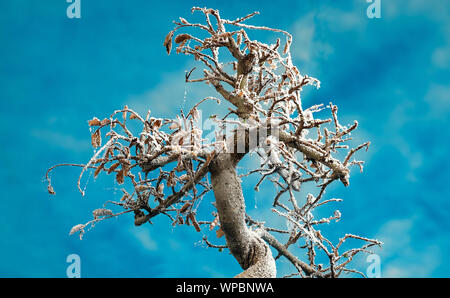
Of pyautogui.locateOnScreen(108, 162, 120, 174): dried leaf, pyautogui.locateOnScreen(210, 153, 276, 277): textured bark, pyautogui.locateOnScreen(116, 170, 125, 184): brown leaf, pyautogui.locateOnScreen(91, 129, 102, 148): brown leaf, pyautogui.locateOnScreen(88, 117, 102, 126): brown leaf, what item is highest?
pyautogui.locateOnScreen(88, 117, 102, 126): brown leaf

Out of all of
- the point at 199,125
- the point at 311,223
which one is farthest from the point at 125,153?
the point at 311,223

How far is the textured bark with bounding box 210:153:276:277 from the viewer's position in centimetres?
200

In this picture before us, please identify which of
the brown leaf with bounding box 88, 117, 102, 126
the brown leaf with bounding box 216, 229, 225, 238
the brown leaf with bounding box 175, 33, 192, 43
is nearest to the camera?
the brown leaf with bounding box 88, 117, 102, 126

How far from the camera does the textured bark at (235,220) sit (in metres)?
2.00

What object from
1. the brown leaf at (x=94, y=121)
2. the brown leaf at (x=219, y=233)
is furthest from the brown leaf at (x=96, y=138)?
the brown leaf at (x=219, y=233)

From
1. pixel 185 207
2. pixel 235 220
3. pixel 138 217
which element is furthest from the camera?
pixel 138 217

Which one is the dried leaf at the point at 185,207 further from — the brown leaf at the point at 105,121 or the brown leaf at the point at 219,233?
the brown leaf at the point at 105,121

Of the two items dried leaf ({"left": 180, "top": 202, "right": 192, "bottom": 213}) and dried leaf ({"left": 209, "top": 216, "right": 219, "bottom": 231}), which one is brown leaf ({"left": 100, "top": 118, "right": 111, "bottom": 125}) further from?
dried leaf ({"left": 209, "top": 216, "right": 219, "bottom": 231})

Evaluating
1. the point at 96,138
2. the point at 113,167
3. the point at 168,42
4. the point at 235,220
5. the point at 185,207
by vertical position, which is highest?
the point at 168,42

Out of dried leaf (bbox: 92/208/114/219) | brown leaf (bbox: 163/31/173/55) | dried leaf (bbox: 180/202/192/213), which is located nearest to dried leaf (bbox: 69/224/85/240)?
dried leaf (bbox: 92/208/114/219)

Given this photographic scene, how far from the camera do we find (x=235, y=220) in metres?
2.02

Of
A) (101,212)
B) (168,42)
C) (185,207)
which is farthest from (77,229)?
(168,42)

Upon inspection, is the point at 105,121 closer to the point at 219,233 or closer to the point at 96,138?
the point at 96,138
